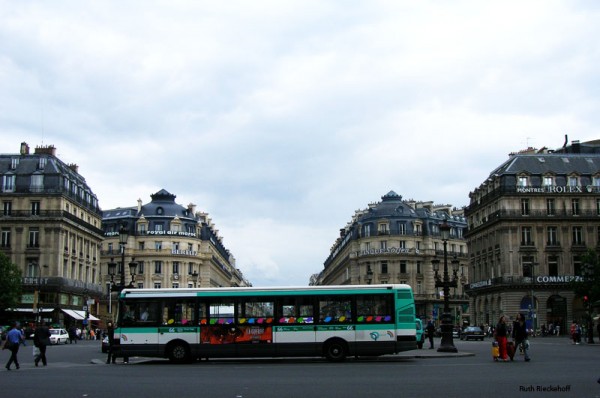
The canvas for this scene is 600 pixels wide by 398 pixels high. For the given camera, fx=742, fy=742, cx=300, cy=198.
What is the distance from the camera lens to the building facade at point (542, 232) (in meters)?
76.2

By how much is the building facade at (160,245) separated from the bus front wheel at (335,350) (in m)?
81.5

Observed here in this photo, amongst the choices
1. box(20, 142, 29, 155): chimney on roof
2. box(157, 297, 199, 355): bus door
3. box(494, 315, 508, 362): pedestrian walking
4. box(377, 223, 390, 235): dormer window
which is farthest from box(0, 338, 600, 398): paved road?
box(377, 223, 390, 235): dormer window

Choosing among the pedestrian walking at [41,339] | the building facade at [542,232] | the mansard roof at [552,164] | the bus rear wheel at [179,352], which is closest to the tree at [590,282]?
the building facade at [542,232]

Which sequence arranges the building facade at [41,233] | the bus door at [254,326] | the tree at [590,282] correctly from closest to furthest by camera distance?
the bus door at [254,326] < the tree at [590,282] < the building facade at [41,233]

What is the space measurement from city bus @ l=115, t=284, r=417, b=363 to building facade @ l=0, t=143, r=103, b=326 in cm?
4659

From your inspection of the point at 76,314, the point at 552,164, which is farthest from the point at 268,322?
the point at 552,164

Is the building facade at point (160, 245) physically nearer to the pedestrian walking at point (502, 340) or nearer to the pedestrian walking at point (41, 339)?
the pedestrian walking at point (41, 339)

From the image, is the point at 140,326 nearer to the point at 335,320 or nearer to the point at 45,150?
the point at 335,320

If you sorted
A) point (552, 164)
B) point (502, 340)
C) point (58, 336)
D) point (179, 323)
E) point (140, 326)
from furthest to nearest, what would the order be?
point (552, 164)
point (58, 336)
point (140, 326)
point (179, 323)
point (502, 340)

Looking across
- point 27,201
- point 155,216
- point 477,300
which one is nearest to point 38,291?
point 27,201

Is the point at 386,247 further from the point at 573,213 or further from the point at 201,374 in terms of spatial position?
the point at 201,374

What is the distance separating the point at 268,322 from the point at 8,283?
1680 inches

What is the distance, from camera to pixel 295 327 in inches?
1151

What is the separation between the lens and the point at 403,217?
112250 mm
